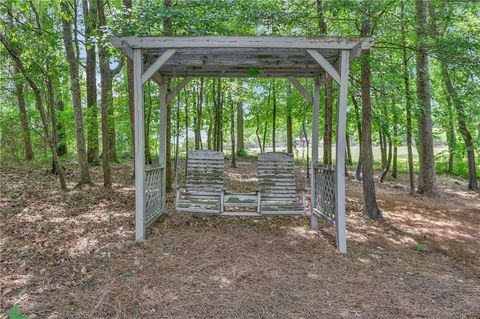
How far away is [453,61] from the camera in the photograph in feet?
16.1

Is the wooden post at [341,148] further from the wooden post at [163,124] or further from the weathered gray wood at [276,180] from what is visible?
the wooden post at [163,124]

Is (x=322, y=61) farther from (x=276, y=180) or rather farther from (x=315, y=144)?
(x=276, y=180)

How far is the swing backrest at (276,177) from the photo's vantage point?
16.8 ft

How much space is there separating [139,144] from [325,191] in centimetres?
267

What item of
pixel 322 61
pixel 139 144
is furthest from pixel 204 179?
pixel 322 61

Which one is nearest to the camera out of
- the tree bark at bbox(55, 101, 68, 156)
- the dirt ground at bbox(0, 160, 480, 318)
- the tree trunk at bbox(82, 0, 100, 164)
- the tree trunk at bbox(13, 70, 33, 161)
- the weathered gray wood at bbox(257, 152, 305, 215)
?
the dirt ground at bbox(0, 160, 480, 318)

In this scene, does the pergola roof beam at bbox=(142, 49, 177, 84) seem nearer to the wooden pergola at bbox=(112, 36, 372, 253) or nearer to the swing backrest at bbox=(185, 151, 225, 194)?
the wooden pergola at bbox=(112, 36, 372, 253)

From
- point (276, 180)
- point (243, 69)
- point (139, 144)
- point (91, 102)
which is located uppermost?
point (91, 102)

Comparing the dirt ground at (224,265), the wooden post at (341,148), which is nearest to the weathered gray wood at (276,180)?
the dirt ground at (224,265)

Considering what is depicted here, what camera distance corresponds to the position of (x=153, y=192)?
486 cm

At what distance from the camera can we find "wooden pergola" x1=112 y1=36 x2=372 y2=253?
3.93m

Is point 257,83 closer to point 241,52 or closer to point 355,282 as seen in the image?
point 241,52

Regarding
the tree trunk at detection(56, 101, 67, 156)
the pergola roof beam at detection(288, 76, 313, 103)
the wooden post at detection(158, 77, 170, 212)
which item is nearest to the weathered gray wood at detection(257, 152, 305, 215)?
the pergola roof beam at detection(288, 76, 313, 103)

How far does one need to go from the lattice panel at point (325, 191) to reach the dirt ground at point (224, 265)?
1.20ft
